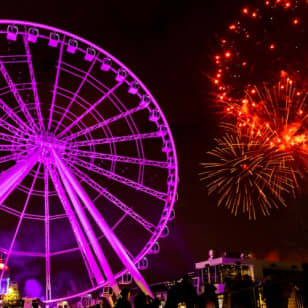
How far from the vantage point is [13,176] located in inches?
750

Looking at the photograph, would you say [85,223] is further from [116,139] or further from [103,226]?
[116,139]

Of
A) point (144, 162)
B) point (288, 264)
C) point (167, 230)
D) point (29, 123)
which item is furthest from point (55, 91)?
point (288, 264)

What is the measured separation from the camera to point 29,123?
20.0 m

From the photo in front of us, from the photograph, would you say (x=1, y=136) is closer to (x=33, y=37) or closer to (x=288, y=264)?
(x=33, y=37)

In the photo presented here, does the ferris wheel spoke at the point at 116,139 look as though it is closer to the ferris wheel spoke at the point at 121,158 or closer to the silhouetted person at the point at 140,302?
the ferris wheel spoke at the point at 121,158

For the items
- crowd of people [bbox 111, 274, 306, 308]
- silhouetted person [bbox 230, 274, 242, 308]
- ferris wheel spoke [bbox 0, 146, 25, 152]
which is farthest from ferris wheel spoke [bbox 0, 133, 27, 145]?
silhouetted person [bbox 230, 274, 242, 308]

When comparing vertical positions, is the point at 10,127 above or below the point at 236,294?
above

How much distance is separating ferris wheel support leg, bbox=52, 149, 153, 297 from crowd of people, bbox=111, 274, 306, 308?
1058 cm

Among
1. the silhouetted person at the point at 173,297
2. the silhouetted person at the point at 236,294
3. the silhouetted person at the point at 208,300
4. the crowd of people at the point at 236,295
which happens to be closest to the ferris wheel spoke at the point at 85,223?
the crowd of people at the point at 236,295

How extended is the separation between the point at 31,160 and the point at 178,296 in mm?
12208

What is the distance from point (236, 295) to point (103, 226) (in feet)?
40.9

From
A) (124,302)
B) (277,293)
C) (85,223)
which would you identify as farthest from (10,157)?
(277,293)

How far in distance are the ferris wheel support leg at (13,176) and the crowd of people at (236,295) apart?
1056 centimetres

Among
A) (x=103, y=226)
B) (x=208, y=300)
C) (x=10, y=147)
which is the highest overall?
(x=10, y=147)
